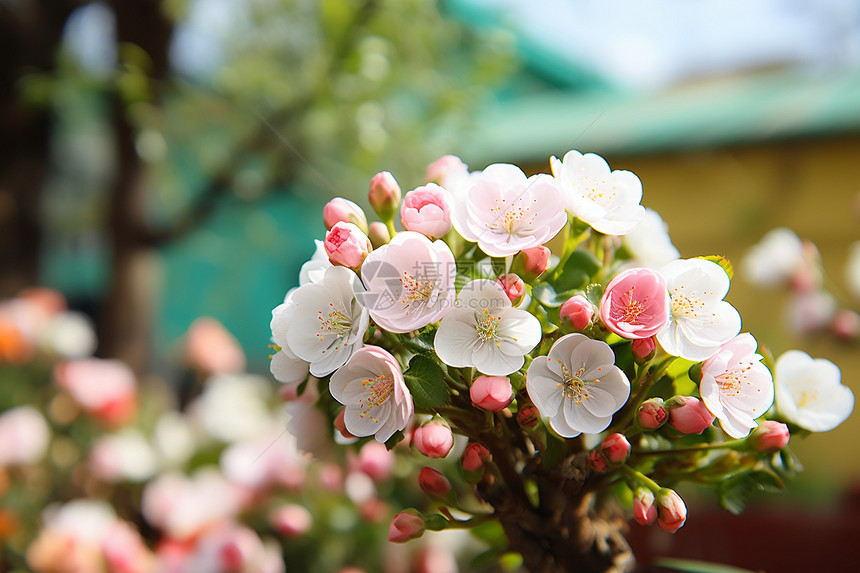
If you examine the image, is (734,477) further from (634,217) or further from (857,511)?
(857,511)

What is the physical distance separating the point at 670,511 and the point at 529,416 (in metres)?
0.11

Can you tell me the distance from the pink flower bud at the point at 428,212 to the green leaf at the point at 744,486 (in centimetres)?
28

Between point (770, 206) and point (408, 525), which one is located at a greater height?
point (408, 525)

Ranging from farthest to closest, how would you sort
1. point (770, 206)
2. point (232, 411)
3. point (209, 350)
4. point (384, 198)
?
point (770, 206), point (209, 350), point (232, 411), point (384, 198)

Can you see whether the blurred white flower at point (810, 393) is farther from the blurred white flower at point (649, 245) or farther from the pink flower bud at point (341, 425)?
the pink flower bud at point (341, 425)

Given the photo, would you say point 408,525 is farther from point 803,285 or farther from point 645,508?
point 803,285

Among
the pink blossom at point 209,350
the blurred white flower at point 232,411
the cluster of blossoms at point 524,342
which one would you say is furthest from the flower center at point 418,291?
the pink blossom at point 209,350

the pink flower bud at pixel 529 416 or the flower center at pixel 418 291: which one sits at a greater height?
the flower center at pixel 418 291

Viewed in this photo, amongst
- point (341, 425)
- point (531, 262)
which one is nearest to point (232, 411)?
point (341, 425)

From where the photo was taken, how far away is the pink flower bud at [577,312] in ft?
1.32

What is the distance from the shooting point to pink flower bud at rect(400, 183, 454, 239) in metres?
0.43

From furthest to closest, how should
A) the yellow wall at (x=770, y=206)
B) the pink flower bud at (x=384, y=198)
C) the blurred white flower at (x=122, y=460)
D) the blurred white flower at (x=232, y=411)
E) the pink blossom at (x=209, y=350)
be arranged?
the yellow wall at (x=770, y=206)
the pink blossom at (x=209, y=350)
the blurred white flower at (x=232, y=411)
the blurred white flower at (x=122, y=460)
the pink flower bud at (x=384, y=198)

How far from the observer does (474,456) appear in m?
0.45

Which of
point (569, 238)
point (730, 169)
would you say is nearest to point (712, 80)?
point (730, 169)
